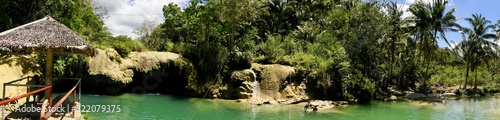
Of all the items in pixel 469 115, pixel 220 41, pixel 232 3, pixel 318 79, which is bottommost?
pixel 469 115

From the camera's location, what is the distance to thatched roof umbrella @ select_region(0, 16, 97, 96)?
24.9 feet

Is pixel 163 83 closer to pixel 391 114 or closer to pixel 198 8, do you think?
pixel 198 8

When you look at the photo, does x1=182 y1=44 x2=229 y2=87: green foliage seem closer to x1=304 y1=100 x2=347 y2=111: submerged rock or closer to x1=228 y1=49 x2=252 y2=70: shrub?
x1=228 y1=49 x2=252 y2=70: shrub

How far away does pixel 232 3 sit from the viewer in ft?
72.4

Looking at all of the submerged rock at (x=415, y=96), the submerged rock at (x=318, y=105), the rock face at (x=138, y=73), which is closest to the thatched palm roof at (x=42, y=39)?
the rock face at (x=138, y=73)

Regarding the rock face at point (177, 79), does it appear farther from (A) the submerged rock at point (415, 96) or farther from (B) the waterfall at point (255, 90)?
(A) the submerged rock at point (415, 96)

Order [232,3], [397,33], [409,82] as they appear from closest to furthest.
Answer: [232,3] → [397,33] → [409,82]

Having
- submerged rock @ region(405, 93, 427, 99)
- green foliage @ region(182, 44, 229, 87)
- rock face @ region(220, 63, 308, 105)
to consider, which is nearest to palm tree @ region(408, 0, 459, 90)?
submerged rock @ region(405, 93, 427, 99)

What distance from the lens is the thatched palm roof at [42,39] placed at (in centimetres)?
759

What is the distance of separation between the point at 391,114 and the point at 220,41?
458 inches

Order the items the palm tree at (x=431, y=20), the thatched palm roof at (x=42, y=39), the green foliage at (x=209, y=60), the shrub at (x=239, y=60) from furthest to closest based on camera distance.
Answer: the palm tree at (x=431, y=20), the shrub at (x=239, y=60), the green foliage at (x=209, y=60), the thatched palm roof at (x=42, y=39)

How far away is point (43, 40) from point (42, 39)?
6cm

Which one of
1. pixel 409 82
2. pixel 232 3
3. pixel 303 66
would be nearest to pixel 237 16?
pixel 232 3

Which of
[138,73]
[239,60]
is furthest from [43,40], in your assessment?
[239,60]
